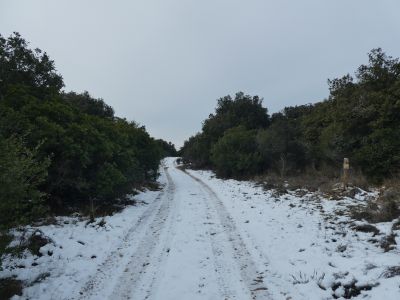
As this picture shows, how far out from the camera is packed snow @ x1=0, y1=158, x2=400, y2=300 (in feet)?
23.4

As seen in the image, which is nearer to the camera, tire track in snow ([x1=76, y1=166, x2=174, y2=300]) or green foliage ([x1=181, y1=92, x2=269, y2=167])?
tire track in snow ([x1=76, y1=166, x2=174, y2=300])

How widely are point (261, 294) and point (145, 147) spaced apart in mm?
24178

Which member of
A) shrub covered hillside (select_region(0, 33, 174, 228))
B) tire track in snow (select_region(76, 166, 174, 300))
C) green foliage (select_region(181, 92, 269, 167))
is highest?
green foliage (select_region(181, 92, 269, 167))

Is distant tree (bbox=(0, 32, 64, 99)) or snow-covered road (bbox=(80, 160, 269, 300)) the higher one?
distant tree (bbox=(0, 32, 64, 99))

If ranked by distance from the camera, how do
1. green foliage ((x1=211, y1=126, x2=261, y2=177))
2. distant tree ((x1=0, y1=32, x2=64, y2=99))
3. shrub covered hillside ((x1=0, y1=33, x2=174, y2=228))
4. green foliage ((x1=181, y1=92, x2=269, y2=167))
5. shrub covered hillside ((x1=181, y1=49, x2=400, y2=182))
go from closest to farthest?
shrub covered hillside ((x1=0, y1=33, x2=174, y2=228)) < distant tree ((x1=0, y1=32, x2=64, y2=99)) < shrub covered hillside ((x1=181, y1=49, x2=400, y2=182)) < green foliage ((x1=211, y1=126, x2=261, y2=177)) < green foliage ((x1=181, y1=92, x2=269, y2=167))

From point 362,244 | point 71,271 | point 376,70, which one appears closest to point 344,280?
point 362,244

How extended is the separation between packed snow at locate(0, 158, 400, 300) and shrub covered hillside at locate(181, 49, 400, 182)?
24.6 feet

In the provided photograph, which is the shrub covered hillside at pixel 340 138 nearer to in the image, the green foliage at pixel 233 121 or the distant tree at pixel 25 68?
the green foliage at pixel 233 121

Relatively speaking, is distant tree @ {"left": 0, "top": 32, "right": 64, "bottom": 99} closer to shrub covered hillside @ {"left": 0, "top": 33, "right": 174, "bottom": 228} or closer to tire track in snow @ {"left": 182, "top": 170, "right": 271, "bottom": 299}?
shrub covered hillside @ {"left": 0, "top": 33, "right": 174, "bottom": 228}

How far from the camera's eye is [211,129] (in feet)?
169

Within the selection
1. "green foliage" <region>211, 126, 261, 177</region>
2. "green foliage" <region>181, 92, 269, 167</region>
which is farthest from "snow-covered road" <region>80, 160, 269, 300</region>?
"green foliage" <region>181, 92, 269, 167</region>

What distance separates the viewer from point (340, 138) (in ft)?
79.2

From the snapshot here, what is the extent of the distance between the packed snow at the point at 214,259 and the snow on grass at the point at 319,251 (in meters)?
0.02

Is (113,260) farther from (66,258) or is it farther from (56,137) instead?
(56,137)
